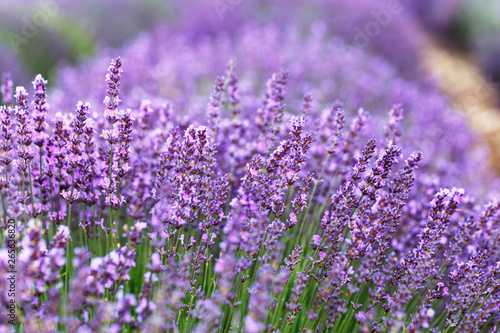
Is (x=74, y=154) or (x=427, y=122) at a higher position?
(x=427, y=122)

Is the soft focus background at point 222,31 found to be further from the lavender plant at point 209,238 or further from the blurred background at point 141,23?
the lavender plant at point 209,238

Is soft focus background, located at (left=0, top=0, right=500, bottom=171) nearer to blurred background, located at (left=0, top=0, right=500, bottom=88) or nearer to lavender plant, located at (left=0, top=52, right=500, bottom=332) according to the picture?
blurred background, located at (left=0, top=0, right=500, bottom=88)

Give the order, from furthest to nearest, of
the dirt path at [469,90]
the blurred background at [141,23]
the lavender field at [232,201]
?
the dirt path at [469,90], the blurred background at [141,23], the lavender field at [232,201]

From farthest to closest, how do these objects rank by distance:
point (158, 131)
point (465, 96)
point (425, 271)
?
1. point (465, 96)
2. point (158, 131)
3. point (425, 271)

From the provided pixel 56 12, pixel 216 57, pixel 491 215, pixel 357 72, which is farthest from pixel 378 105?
pixel 56 12

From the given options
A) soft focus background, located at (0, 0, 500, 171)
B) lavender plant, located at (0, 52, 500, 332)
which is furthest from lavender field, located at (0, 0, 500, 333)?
soft focus background, located at (0, 0, 500, 171)

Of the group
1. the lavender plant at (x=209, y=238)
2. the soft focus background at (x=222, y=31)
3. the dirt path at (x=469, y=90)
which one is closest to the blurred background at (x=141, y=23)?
the soft focus background at (x=222, y=31)

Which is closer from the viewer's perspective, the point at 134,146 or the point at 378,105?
the point at 134,146

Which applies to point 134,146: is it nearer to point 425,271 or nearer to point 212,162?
point 212,162
